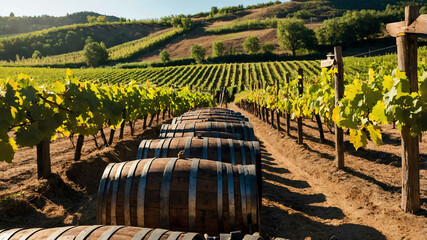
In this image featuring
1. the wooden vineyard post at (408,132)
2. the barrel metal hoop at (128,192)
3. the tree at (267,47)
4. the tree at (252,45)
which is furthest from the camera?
the tree at (252,45)

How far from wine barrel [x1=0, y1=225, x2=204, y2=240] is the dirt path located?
2118 millimetres

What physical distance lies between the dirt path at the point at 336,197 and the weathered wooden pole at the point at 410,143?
0.23 meters

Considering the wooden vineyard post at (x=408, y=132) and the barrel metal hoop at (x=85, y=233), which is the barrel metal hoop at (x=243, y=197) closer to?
the barrel metal hoop at (x=85, y=233)

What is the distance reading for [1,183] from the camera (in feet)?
18.9

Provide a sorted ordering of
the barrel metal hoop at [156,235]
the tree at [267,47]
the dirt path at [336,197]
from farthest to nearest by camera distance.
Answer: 1. the tree at [267,47]
2. the dirt path at [336,197]
3. the barrel metal hoop at [156,235]

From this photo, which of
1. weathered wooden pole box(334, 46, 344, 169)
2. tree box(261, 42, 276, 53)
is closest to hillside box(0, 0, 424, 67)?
tree box(261, 42, 276, 53)

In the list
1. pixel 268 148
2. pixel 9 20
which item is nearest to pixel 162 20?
pixel 9 20

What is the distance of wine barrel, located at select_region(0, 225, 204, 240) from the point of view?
2.06 metres

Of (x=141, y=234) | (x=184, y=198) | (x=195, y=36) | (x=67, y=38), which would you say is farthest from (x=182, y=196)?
(x=67, y=38)

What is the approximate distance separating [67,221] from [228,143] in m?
2.59

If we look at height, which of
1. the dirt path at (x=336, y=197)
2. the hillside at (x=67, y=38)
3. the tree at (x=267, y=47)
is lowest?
the dirt path at (x=336, y=197)

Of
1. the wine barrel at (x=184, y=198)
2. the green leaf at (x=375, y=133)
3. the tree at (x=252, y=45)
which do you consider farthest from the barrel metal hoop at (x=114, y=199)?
the tree at (x=252, y=45)

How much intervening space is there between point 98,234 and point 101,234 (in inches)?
0.8

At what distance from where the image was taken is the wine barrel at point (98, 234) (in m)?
2.06
